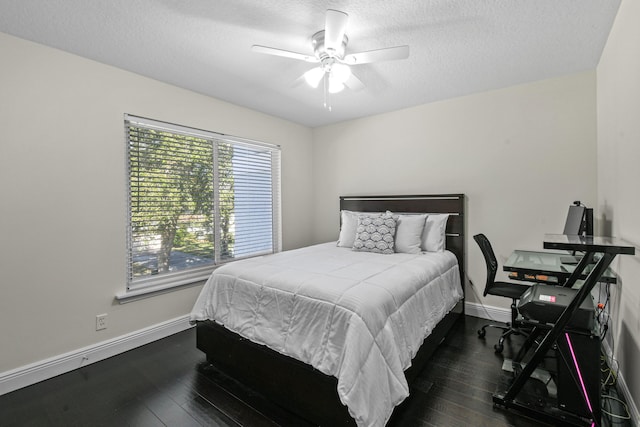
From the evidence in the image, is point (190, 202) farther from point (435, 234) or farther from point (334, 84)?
point (435, 234)

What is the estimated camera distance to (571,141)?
2.76m

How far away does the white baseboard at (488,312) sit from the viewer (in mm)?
3088

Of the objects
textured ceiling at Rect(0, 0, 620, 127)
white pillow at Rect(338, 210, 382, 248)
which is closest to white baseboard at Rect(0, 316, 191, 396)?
white pillow at Rect(338, 210, 382, 248)

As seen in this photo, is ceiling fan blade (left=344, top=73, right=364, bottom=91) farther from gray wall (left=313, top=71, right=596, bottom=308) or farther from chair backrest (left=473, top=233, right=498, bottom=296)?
chair backrest (left=473, top=233, right=498, bottom=296)

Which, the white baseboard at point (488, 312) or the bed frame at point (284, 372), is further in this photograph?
the white baseboard at point (488, 312)

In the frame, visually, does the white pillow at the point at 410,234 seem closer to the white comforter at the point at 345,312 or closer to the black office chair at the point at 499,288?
the white comforter at the point at 345,312

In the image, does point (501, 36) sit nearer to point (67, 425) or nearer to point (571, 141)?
point (571, 141)

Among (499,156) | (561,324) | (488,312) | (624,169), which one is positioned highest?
A: (499,156)

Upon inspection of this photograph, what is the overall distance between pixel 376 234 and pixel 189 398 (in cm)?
213

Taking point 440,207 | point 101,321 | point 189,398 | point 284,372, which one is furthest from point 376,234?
point 101,321

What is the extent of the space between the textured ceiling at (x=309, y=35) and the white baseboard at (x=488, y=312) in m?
2.34

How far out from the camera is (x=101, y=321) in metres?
2.48

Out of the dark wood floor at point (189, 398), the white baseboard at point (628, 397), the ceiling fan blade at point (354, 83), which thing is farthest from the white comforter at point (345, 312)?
the ceiling fan blade at point (354, 83)

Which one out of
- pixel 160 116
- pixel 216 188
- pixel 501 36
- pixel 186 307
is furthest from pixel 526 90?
pixel 186 307
